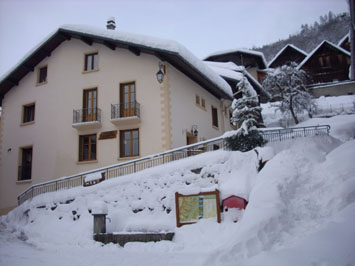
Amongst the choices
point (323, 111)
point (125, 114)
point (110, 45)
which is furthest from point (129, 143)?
point (323, 111)

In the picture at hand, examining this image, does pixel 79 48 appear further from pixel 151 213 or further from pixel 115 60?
pixel 151 213

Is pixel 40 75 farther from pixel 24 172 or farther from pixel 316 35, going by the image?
pixel 316 35

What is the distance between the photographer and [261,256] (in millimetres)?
6281

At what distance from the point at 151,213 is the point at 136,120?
660 centimetres

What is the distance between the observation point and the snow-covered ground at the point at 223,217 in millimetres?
6578

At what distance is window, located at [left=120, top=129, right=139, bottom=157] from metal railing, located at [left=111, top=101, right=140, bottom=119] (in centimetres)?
88

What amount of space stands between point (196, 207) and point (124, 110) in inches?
348

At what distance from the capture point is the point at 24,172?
781 inches

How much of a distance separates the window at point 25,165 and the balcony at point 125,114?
6637mm

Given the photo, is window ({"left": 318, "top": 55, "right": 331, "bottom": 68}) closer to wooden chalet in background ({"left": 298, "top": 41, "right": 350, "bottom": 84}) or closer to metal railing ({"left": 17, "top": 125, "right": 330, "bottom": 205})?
wooden chalet in background ({"left": 298, "top": 41, "right": 350, "bottom": 84})

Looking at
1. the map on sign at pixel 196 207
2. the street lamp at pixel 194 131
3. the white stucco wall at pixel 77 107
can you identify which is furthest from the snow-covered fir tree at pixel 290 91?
the map on sign at pixel 196 207

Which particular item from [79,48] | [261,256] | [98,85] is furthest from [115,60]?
[261,256]

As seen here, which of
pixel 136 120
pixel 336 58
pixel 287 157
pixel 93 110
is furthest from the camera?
pixel 336 58

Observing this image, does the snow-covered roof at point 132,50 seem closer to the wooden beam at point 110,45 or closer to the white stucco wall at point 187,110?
the wooden beam at point 110,45
